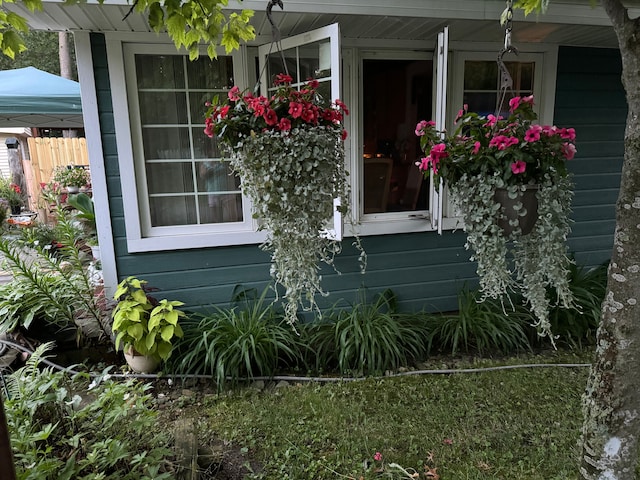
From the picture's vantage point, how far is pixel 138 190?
301 cm

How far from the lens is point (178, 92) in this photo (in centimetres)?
299

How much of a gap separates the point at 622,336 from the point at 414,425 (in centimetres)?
129

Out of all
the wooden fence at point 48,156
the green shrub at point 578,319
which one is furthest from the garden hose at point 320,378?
the wooden fence at point 48,156

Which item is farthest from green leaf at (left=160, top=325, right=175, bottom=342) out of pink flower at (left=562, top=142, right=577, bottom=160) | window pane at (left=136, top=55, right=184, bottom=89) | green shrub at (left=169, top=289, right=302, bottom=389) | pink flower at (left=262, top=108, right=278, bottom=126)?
pink flower at (left=562, top=142, right=577, bottom=160)

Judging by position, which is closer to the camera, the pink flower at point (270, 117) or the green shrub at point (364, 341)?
the pink flower at point (270, 117)

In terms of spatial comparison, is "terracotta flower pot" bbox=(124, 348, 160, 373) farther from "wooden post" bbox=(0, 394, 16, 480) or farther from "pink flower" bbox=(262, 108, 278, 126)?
"wooden post" bbox=(0, 394, 16, 480)

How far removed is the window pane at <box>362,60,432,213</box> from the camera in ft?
11.2

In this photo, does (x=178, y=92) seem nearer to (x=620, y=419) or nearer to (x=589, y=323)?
(x=620, y=419)

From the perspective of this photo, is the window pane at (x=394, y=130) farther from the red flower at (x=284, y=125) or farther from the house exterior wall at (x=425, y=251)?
the red flower at (x=284, y=125)

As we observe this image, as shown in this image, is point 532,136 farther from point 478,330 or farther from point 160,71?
point 160,71

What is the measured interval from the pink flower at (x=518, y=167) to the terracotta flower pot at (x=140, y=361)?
7.82 ft

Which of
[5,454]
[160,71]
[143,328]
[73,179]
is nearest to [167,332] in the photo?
[143,328]

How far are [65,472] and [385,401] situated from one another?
67.1 inches

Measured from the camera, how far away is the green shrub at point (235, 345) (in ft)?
9.06
